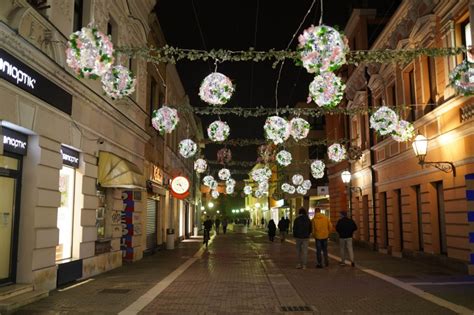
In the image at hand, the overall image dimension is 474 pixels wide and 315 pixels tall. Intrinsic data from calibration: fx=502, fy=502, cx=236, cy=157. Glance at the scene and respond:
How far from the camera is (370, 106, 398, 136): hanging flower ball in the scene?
553 inches

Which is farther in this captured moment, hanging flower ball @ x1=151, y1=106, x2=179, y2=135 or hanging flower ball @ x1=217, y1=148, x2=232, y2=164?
hanging flower ball @ x1=217, y1=148, x2=232, y2=164

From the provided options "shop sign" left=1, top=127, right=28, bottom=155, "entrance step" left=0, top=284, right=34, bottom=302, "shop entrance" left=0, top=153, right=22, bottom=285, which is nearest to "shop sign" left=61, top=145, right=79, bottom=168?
"shop sign" left=1, top=127, right=28, bottom=155

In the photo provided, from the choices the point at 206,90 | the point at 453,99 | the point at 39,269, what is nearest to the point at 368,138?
the point at 453,99

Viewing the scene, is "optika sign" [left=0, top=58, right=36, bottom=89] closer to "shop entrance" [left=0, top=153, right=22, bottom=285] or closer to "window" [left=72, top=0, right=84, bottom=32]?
"shop entrance" [left=0, top=153, right=22, bottom=285]

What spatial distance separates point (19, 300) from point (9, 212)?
173 cm

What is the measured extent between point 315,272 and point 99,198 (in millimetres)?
6508

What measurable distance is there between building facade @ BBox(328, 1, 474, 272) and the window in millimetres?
10237

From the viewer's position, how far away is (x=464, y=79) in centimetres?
1018

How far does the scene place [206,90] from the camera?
10250 millimetres

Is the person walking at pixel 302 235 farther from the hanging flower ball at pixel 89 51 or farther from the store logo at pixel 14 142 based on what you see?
the hanging flower ball at pixel 89 51

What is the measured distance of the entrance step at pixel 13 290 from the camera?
862cm

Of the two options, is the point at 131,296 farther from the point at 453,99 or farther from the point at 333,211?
the point at 333,211

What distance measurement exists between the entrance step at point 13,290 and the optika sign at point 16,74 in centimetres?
369

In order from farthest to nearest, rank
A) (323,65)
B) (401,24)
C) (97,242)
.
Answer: (401,24)
(97,242)
(323,65)
